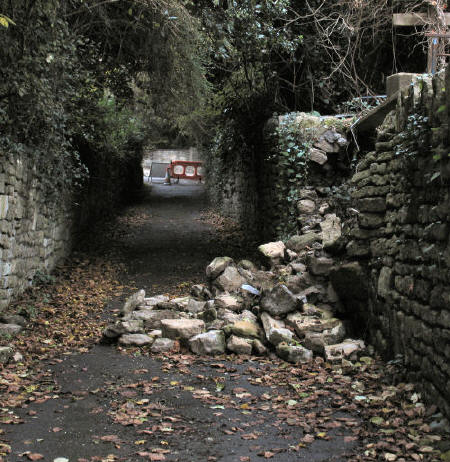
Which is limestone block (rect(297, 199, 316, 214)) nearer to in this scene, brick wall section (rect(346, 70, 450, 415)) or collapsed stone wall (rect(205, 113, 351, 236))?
collapsed stone wall (rect(205, 113, 351, 236))

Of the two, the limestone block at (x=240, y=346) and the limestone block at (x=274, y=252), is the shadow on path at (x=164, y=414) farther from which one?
the limestone block at (x=274, y=252)

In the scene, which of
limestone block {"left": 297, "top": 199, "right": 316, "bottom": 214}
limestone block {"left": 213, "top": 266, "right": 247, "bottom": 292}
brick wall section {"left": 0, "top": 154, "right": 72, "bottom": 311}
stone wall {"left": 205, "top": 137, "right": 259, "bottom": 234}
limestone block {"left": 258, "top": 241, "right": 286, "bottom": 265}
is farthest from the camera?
stone wall {"left": 205, "top": 137, "right": 259, "bottom": 234}

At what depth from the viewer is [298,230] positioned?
845cm

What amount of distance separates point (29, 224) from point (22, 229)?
34 centimetres

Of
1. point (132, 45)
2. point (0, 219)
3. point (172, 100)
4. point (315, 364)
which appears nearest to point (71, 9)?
point (132, 45)

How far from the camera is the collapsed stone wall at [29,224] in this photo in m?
6.09

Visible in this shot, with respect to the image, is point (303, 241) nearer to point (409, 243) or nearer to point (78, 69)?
point (409, 243)

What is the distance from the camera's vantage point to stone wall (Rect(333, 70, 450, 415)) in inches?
137

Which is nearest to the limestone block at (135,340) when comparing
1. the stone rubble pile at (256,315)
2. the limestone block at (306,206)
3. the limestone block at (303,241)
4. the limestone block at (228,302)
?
the stone rubble pile at (256,315)

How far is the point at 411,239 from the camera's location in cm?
414

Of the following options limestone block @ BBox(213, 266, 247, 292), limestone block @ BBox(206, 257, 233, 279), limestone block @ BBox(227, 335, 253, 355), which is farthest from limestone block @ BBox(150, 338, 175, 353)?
limestone block @ BBox(206, 257, 233, 279)

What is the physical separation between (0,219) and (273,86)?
6317 millimetres

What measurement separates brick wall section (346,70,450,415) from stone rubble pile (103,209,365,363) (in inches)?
18.7

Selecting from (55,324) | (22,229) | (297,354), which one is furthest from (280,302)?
(22,229)
